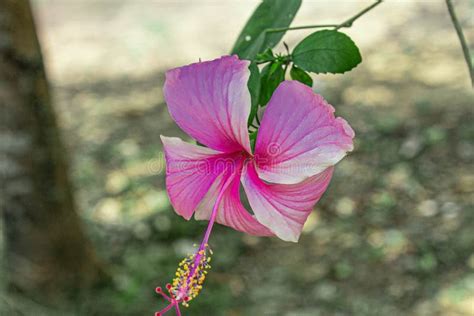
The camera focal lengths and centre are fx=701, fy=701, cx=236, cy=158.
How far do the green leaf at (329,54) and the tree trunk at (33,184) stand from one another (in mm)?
1558

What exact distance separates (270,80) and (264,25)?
184mm

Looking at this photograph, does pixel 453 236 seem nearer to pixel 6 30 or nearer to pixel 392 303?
pixel 392 303

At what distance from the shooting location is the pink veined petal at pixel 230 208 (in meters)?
0.65

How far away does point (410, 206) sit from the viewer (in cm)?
288

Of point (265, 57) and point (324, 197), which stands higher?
point (265, 57)

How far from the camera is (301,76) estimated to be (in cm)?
71

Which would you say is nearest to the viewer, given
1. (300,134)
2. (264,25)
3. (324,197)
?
(300,134)

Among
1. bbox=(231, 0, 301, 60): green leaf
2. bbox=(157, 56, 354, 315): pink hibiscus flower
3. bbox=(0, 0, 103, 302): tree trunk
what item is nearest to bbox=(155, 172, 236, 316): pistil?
bbox=(157, 56, 354, 315): pink hibiscus flower

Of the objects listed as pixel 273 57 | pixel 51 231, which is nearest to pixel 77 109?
pixel 51 231

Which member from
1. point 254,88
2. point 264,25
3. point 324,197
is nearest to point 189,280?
point 254,88

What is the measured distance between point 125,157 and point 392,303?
1.60m

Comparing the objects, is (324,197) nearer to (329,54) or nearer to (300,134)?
(329,54)

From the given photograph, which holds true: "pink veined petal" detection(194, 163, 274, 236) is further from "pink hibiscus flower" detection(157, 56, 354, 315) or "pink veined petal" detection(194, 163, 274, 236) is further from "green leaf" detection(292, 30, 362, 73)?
"green leaf" detection(292, 30, 362, 73)

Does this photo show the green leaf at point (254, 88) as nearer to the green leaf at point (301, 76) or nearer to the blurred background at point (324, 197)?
the green leaf at point (301, 76)
